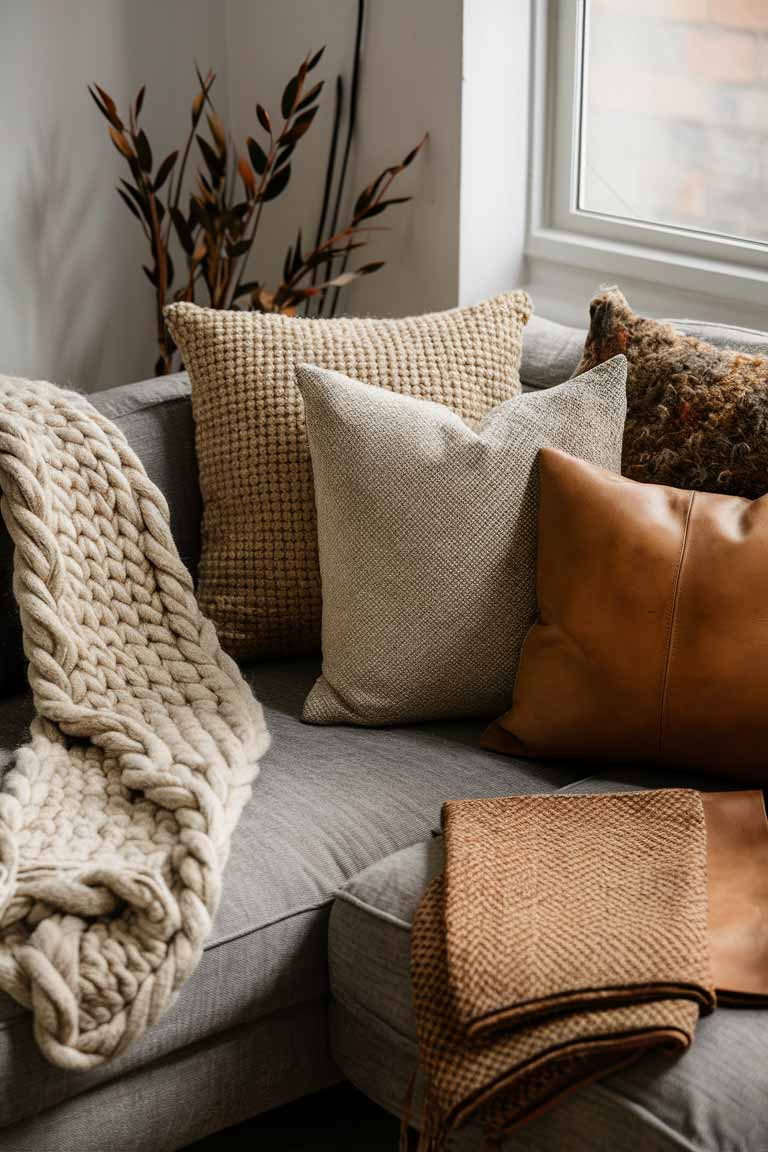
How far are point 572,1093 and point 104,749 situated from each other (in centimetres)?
65

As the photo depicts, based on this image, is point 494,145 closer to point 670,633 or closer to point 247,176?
point 247,176

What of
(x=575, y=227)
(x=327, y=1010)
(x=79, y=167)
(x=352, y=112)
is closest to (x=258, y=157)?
(x=352, y=112)

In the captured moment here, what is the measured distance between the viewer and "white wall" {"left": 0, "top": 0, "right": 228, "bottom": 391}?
2.49m

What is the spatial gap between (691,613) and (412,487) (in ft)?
A: 1.23

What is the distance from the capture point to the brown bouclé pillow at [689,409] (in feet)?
5.24

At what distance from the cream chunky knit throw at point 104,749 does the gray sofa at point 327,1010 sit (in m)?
0.06

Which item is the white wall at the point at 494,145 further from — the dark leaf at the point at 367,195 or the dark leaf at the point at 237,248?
the dark leaf at the point at 237,248

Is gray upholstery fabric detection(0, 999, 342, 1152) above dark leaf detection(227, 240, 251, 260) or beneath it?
beneath

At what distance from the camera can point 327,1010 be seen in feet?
4.75

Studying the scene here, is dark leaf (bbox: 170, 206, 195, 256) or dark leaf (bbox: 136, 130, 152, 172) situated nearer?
dark leaf (bbox: 136, 130, 152, 172)

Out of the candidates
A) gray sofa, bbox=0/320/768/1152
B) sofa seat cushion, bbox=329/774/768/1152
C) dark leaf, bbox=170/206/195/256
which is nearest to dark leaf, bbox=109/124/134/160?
dark leaf, bbox=170/206/195/256

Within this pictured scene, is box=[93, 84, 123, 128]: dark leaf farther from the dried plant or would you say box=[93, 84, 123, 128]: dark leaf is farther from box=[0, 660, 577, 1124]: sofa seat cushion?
box=[0, 660, 577, 1124]: sofa seat cushion

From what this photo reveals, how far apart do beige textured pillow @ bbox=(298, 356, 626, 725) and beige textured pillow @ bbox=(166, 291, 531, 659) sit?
11 centimetres

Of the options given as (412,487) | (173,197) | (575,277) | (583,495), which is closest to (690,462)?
(583,495)
